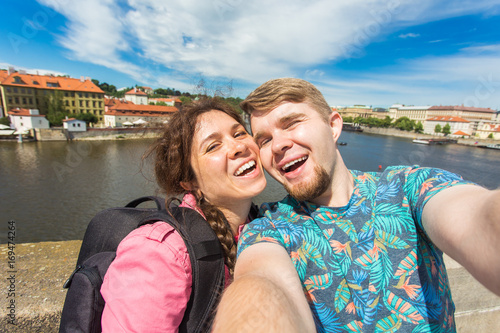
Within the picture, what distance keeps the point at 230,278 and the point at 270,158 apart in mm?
765

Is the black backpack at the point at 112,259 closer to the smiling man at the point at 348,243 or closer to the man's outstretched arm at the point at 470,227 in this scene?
the smiling man at the point at 348,243

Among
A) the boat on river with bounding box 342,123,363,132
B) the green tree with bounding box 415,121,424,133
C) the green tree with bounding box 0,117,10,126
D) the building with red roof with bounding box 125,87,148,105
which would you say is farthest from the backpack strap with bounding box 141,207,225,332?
the green tree with bounding box 415,121,424,133

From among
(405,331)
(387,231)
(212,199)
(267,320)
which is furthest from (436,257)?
(212,199)

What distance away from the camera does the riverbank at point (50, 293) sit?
139 cm

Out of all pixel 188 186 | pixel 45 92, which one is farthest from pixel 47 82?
pixel 188 186

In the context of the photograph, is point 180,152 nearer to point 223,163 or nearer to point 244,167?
point 223,163

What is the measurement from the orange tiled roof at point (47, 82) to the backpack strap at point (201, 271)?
5861 cm

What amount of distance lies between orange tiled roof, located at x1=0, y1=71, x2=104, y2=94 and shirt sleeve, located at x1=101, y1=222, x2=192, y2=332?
2309 inches

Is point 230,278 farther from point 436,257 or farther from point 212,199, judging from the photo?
point 436,257

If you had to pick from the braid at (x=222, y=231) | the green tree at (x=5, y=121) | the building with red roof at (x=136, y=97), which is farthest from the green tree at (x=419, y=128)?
the green tree at (x=5, y=121)

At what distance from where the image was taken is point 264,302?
755 millimetres

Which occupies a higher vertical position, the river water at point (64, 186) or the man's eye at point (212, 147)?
the man's eye at point (212, 147)

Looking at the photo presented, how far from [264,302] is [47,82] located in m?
62.8

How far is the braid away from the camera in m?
1.41
